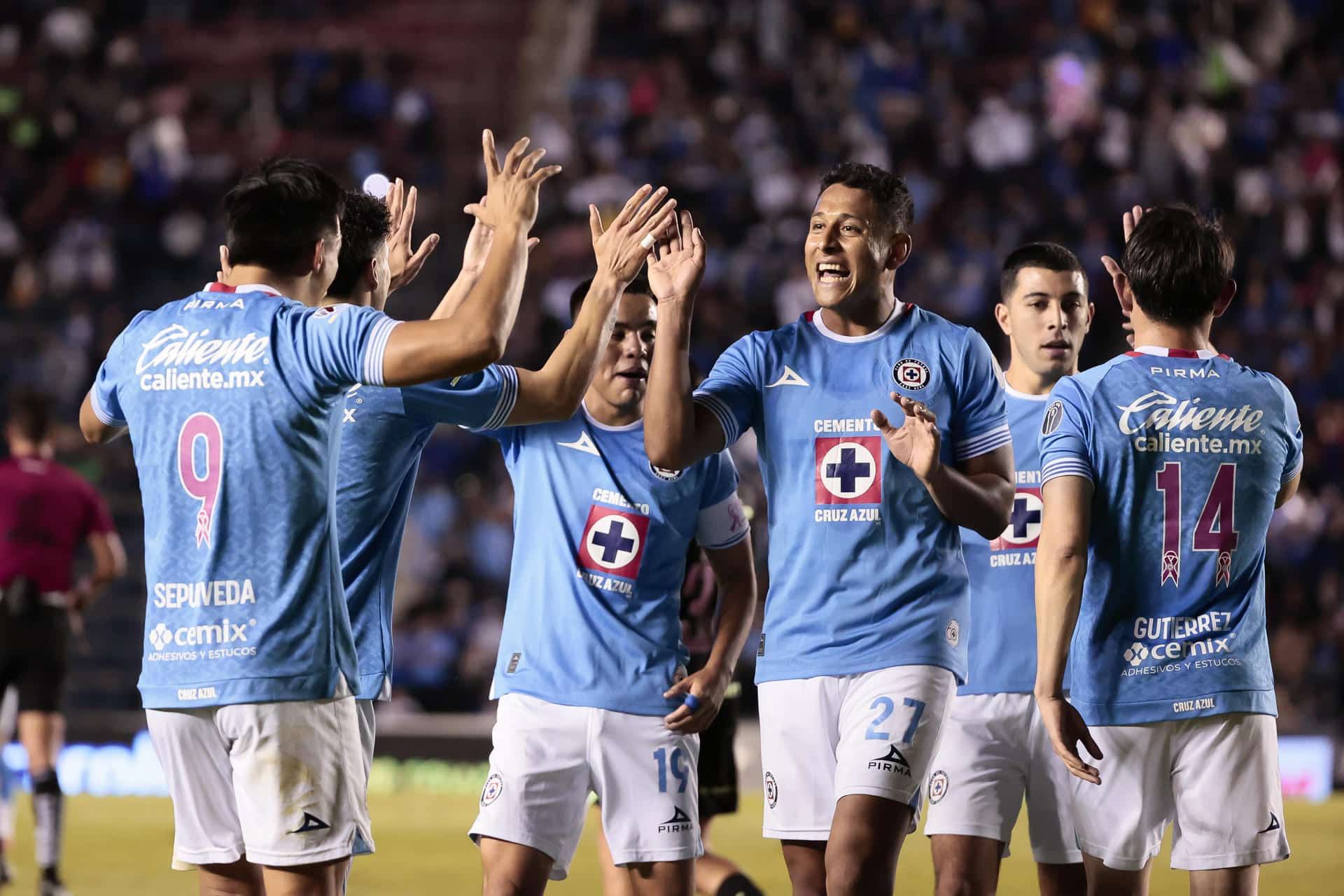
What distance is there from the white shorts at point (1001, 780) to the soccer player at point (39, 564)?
5524mm

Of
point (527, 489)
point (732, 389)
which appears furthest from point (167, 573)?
point (732, 389)

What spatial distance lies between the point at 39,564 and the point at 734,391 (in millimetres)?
5994

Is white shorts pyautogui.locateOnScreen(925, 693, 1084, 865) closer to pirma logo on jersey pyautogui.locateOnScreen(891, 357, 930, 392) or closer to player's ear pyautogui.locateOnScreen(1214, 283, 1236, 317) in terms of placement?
pirma logo on jersey pyautogui.locateOnScreen(891, 357, 930, 392)

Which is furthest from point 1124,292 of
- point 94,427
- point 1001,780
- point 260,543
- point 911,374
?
point 94,427

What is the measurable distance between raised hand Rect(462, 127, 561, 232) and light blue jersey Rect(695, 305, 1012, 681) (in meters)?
0.92

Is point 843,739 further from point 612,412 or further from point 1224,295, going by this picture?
point 1224,295

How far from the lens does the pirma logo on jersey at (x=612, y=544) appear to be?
210 inches

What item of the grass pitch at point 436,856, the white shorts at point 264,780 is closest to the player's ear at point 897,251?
the white shorts at point 264,780

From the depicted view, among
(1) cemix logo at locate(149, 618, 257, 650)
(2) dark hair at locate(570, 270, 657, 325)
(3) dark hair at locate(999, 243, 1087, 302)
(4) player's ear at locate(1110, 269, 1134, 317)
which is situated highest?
(3) dark hair at locate(999, 243, 1087, 302)

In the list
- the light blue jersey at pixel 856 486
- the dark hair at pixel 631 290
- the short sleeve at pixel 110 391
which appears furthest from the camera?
the dark hair at pixel 631 290

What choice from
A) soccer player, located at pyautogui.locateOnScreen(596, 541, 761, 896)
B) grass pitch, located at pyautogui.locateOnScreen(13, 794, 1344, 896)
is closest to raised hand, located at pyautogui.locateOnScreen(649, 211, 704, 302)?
soccer player, located at pyautogui.locateOnScreen(596, 541, 761, 896)

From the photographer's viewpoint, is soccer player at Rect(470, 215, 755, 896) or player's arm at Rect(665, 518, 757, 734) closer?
soccer player at Rect(470, 215, 755, 896)

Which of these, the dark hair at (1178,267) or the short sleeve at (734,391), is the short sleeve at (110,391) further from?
the dark hair at (1178,267)

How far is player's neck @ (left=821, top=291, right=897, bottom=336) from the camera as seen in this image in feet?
17.4
